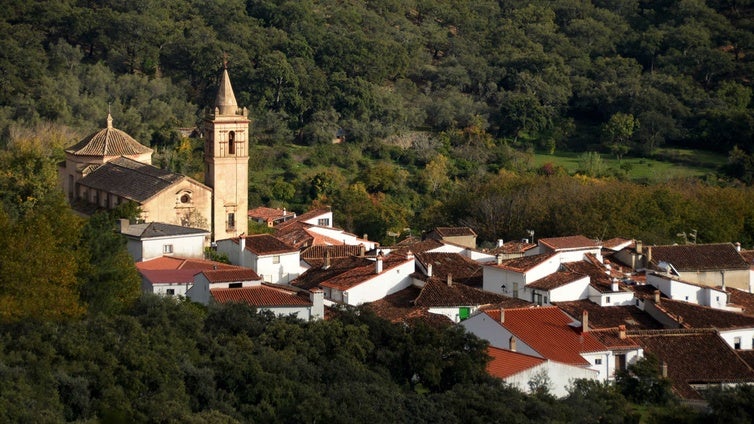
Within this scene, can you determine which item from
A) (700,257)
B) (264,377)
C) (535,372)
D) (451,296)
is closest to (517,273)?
(451,296)

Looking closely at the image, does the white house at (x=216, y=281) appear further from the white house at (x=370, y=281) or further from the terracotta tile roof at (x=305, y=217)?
the terracotta tile roof at (x=305, y=217)

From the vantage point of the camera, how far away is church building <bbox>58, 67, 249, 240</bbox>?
50.9 m

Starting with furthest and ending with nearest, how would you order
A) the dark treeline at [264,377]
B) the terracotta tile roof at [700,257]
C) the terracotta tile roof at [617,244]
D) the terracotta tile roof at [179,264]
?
the terracotta tile roof at [617,244], the terracotta tile roof at [700,257], the terracotta tile roof at [179,264], the dark treeline at [264,377]

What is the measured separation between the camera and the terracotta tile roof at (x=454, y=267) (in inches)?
1863

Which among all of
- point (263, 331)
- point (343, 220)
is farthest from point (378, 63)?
point (263, 331)

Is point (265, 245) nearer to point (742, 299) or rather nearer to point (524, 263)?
point (524, 263)

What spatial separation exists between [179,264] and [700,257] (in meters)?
13.6

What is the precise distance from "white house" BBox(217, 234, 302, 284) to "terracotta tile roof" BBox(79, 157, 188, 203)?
2.90 m

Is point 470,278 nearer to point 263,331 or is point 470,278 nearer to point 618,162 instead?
point 263,331

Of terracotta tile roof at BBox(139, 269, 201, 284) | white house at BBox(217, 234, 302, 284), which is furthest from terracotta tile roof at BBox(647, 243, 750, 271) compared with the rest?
terracotta tile roof at BBox(139, 269, 201, 284)

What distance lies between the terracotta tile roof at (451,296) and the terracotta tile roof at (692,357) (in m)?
4.26

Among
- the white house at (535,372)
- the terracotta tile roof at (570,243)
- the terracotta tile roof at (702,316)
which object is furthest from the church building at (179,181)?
the white house at (535,372)

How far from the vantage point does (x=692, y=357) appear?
40.7 meters

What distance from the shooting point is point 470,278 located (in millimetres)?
47625
